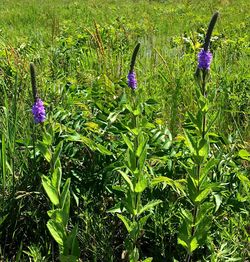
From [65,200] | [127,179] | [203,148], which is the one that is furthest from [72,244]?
[203,148]

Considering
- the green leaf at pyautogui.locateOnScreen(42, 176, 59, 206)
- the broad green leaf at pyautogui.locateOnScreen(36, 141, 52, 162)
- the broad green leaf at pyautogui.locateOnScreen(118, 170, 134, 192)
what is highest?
the broad green leaf at pyautogui.locateOnScreen(36, 141, 52, 162)

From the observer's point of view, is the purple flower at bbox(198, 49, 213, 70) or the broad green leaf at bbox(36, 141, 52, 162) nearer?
the purple flower at bbox(198, 49, 213, 70)

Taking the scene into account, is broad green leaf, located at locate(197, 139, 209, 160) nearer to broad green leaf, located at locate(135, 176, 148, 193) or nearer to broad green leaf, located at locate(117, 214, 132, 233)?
broad green leaf, located at locate(135, 176, 148, 193)

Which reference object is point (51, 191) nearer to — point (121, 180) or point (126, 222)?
point (126, 222)

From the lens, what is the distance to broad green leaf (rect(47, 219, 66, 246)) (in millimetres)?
1428

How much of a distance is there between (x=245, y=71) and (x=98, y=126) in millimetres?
1848

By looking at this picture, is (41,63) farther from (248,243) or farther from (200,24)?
(200,24)

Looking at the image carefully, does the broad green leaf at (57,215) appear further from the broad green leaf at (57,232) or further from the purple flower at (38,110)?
the purple flower at (38,110)

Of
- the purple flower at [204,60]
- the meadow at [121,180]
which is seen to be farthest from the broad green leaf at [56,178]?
the purple flower at [204,60]

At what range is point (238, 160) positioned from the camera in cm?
202

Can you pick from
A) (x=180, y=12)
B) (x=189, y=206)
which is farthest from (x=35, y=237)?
(x=180, y=12)

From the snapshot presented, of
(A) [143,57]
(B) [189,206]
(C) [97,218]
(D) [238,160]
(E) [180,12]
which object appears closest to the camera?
(C) [97,218]

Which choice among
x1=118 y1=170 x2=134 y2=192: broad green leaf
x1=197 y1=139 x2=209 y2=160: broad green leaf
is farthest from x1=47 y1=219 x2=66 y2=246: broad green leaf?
x1=197 y1=139 x2=209 y2=160: broad green leaf

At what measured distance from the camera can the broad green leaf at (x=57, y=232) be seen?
1.43 meters
